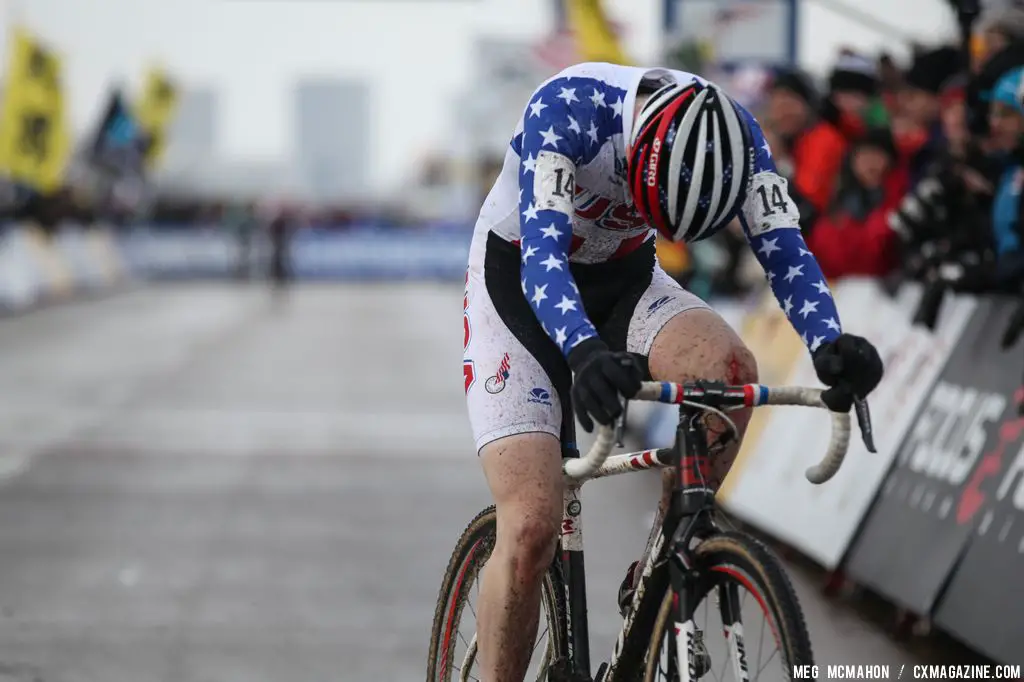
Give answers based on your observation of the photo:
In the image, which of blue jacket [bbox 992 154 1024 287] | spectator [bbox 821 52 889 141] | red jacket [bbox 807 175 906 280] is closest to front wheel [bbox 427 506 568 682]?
blue jacket [bbox 992 154 1024 287]

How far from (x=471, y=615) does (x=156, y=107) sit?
47.2 meters

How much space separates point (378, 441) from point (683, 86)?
8.60 metres

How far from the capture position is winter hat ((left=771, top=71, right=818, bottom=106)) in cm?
997

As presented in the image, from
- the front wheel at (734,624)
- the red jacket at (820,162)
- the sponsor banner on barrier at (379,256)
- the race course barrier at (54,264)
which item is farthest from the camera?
the sponsor banner on barrier at (379,256)

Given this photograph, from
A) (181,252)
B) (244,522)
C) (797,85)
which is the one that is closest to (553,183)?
(244,522)

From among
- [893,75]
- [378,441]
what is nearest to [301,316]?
[378,441]

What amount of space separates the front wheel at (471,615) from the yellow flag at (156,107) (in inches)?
1797

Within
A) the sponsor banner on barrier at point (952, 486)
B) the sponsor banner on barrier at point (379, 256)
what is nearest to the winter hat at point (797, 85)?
the sponsor banner on barrier at point (952, 486)

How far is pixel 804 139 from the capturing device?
32.1ft

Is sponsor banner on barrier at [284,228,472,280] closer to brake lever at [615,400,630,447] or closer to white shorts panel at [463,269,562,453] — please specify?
white shorts panel at [463,269,562,453]

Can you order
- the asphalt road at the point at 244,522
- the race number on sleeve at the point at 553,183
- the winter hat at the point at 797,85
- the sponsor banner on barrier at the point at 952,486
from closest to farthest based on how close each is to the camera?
1. the race number on sleeve at the point at 553,183
2. the sponsor banner on barrier at the point at 952,486
3. the asphalt road at the point at 244,522
4. the winter hat at the point at 797,85

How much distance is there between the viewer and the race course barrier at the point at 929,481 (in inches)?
217

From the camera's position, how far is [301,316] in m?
28.4

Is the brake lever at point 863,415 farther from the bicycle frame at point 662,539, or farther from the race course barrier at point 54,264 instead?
the race course barrier at point 54,264
